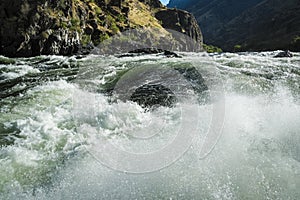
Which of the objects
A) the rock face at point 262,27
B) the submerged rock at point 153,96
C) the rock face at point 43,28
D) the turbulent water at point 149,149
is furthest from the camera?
the rock face at point 262,27

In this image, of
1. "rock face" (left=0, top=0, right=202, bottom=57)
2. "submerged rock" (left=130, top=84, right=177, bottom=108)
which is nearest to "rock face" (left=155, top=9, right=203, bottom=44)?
"rock face" (left=0, top=0, right=202, bottom=57)

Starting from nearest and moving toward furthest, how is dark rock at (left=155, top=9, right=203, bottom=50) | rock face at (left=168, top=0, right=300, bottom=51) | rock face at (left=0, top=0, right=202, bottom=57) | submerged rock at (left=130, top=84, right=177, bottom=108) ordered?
submerged rock at (left=130, top=84, right=177, bottom=108) < rock face at (left=0, top=0, right=202, bottom=57) < dark rock at (left=155, top=9, right=203, bottom=50) < rock face at (left=168, top=0, right=300, bottom=51)

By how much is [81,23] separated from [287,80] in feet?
138

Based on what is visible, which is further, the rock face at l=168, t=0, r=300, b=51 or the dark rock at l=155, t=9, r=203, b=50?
the rock face at l=168, t=0, r=300, b=51

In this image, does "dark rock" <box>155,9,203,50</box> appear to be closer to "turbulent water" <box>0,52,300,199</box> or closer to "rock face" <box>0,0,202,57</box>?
"rock face" <box>0,0,202,57</box>

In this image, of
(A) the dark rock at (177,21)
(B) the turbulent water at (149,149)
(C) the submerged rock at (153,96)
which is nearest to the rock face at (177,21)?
(A) the dark rock at (177,21)

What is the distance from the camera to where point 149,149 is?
6.10m

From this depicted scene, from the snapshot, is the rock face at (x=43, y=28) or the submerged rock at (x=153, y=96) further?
the rock face at (x=43, y=28)

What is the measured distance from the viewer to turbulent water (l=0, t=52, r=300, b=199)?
4.77m

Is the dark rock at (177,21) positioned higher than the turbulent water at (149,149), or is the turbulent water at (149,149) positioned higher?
the dark rock at (177,21)

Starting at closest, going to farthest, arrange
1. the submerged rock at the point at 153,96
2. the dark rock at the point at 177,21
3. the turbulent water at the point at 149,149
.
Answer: the turbulent water at the point at 149,149, the submerged rock at the point at 153,96, the dark rock at the point at 177,21

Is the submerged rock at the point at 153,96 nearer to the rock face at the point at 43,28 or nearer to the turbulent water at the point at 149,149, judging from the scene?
the turbulent water at the point at 149,149

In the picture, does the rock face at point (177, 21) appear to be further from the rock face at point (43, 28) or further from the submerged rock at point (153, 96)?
the submerged rock at point (153, 96)

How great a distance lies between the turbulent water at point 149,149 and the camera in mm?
4766
